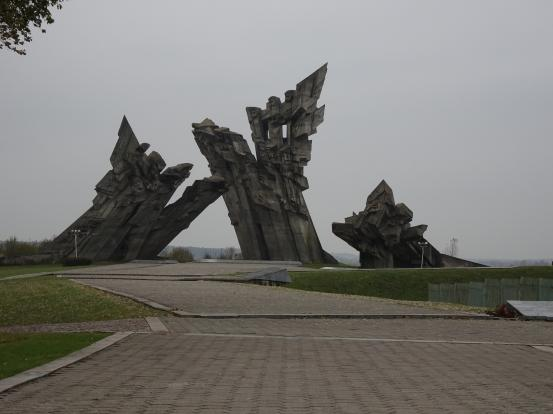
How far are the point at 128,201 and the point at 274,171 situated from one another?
30.0 feet

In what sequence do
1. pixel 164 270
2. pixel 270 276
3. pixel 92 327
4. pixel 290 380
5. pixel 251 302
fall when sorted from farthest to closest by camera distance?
pixel 164 270 < pixel 270 276 < pixel 251 302 < pixel 92 327 < pixel 290 380

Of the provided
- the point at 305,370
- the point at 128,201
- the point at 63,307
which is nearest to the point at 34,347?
the point at 305,370

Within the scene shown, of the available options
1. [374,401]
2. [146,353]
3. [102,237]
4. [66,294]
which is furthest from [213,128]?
[374,401]

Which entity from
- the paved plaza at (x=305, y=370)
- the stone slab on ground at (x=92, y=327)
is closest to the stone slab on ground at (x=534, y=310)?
the paved plaza at (x=305, y=370)

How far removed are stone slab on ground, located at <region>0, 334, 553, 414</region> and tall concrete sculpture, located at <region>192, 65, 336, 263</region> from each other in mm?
31846

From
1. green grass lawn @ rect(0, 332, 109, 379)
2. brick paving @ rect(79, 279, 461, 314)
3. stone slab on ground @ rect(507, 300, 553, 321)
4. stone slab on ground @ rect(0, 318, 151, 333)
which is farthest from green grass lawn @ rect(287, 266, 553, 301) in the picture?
green grass lawn @ rect(0, 332, 109, 379)

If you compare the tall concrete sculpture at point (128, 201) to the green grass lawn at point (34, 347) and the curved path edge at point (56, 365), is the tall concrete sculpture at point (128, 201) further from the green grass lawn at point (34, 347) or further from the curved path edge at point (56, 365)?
the curved path edge at point (56, 365)

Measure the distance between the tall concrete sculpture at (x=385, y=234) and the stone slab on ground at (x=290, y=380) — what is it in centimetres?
3053

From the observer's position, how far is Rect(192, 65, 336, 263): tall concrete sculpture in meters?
41.3

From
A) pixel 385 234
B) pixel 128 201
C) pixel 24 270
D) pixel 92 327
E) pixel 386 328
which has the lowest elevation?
pixel 92 327

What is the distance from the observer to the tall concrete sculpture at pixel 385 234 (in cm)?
3988

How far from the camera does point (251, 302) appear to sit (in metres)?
15.8

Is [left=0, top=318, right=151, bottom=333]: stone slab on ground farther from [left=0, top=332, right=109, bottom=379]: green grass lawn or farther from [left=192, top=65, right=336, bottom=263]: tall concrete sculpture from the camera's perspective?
[left=192, top=65, right=336, bottom=263]: tall concrete sculpture

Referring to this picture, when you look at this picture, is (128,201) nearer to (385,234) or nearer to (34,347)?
(385,234)
